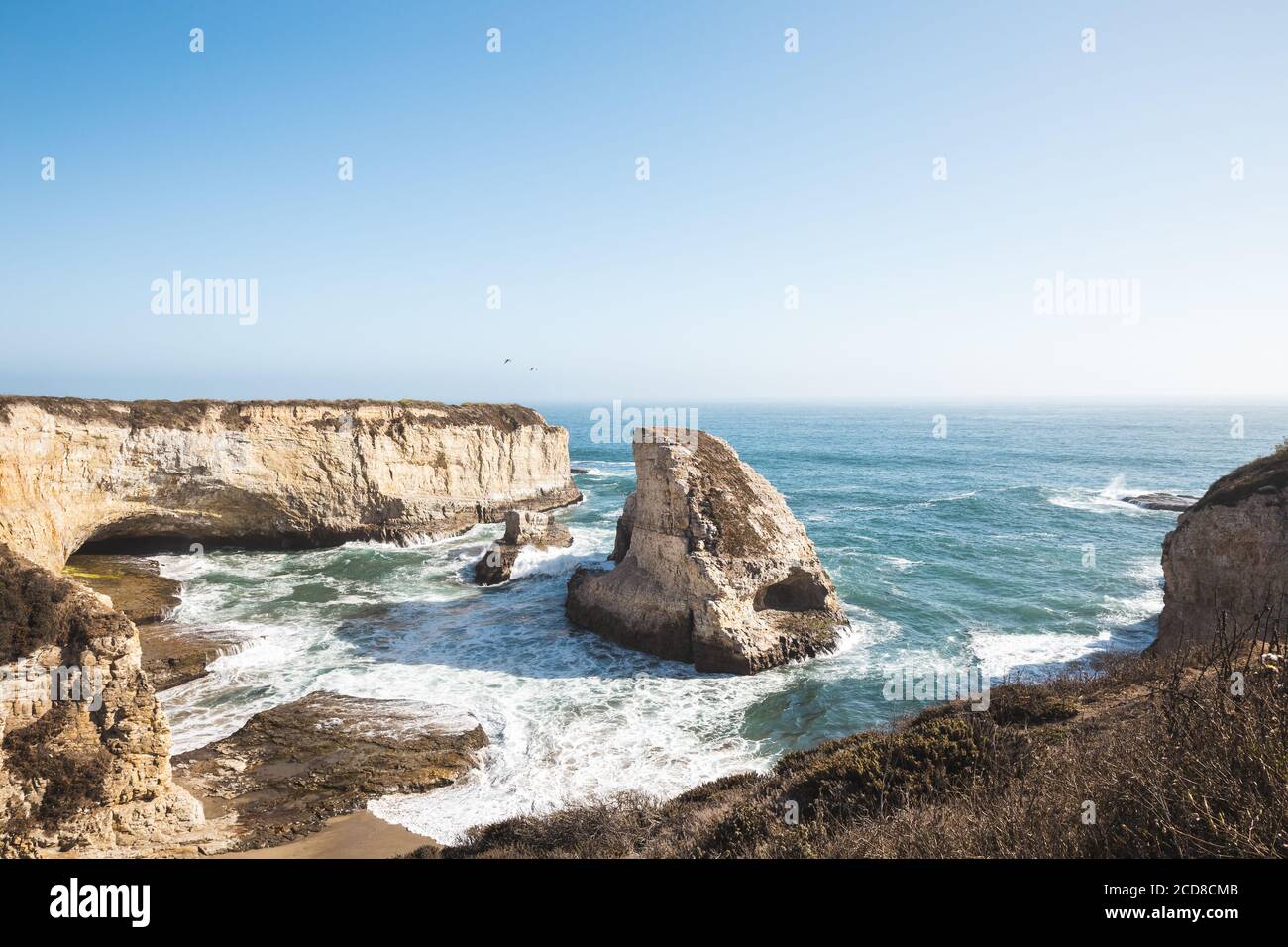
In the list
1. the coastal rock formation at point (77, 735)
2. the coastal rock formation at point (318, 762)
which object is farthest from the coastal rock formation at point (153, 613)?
the coastal rock formation at point (77, 735)

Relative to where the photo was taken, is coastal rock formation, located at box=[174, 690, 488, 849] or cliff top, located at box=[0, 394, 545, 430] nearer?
coastal rock formation, located at box=[174, 690, 488, 849]

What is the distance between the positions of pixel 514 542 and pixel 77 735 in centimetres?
2125

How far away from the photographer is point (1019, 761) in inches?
340

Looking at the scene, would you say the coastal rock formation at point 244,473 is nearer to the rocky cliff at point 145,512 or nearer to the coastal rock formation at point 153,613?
the rocky cliff at point 145,512

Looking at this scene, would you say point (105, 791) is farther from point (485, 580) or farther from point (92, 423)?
point (92, 423)

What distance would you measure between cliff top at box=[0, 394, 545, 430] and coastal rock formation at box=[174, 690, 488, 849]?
19531 millimetres

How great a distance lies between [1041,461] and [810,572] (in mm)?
55963

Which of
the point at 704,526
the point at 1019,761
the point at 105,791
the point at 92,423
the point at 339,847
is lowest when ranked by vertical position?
the point at 339,847

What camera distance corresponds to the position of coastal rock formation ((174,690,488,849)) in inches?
481

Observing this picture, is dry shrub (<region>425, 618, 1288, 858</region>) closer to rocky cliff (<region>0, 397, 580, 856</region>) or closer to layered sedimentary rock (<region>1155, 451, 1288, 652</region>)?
rocky cliff (<region>0, 397, 580, 856</region>)

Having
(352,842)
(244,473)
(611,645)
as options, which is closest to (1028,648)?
(611,645)

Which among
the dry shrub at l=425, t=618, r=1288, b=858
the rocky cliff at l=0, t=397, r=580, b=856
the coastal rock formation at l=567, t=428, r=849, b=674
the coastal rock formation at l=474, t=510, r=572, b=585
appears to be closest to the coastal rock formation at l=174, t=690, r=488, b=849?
the rocky cliff at l=0, t=397, r=580, b=856

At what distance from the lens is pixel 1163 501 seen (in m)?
42.7
